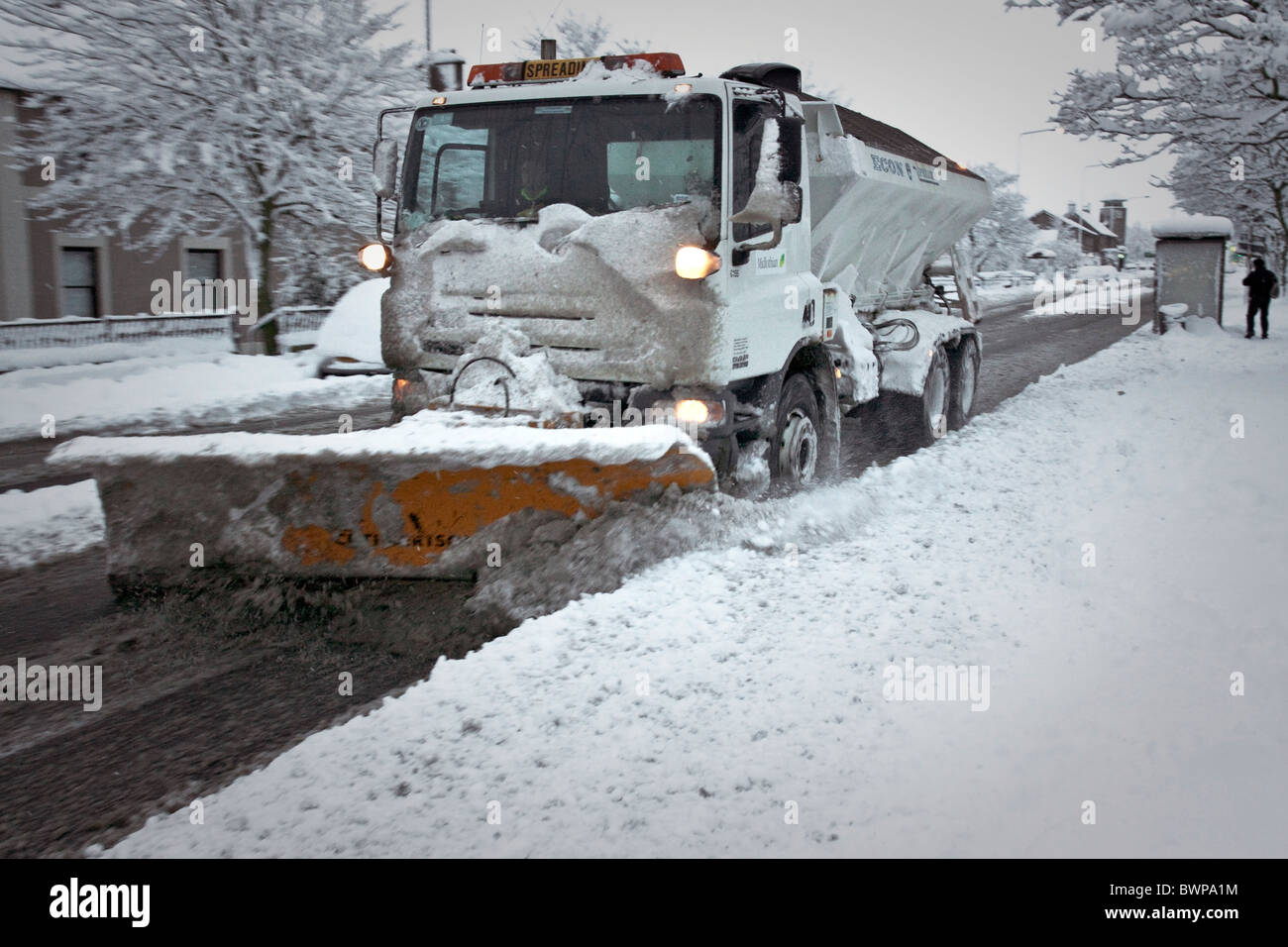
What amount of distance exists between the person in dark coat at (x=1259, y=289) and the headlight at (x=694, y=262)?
18945mm

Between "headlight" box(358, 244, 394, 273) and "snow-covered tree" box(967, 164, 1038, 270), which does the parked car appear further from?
"snow-covered tree" box(967, 164, 1038, 270)

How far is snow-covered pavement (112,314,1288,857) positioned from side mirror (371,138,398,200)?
2980 millimetres

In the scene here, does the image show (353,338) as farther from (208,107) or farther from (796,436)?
(796,436)

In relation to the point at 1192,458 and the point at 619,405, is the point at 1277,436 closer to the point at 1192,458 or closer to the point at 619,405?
the point at 1192,458

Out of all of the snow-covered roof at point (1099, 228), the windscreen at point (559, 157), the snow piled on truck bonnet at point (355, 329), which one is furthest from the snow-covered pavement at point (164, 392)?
the snow-covered roof at point (1099, 228)

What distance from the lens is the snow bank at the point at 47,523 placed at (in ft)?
19.1

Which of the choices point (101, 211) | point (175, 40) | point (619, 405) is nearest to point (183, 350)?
point (101, 211)

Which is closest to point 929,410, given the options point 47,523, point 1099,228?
point 47,523

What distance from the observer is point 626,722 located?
134 inches

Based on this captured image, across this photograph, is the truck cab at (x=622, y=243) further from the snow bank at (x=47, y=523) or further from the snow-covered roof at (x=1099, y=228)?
the snow-covered roof at (x=1099, y=228)

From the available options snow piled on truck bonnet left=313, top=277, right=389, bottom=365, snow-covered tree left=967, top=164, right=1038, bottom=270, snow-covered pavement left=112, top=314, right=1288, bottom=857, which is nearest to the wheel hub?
snow-covered pavement left=112, top=314, right=1288, bottom=857

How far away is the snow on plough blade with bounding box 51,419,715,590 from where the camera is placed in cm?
459

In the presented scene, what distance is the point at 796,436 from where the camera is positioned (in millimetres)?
6527
